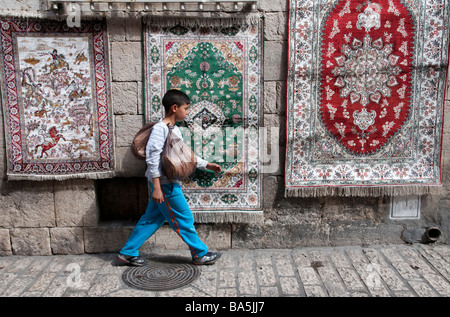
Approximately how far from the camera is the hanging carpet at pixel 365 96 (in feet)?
12.5

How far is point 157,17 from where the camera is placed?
3.75 meters

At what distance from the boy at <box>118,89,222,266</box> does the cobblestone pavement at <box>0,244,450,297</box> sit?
0.17 metres

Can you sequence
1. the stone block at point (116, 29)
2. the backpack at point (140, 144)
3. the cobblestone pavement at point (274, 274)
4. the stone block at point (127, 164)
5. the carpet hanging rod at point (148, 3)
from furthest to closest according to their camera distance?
the stone block at point (127, 164), the stone block at point (116, 29), the carpet hanging rod at point (148, 3), the backpack at point (140, 144), the cobblestone pavement at point (274, 274)

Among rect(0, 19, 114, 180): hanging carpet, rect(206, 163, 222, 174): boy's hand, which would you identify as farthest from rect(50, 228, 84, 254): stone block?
rect(206, 163, 222, 174): boy's hand

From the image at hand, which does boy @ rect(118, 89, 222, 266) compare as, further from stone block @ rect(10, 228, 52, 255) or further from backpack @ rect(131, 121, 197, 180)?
stone block @ rect(10, 228, 52, 255)

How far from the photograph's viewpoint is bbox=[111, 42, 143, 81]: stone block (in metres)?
3.81

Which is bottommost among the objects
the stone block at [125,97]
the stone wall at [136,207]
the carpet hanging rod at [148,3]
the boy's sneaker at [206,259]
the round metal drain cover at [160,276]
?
the round metal drain cover at [160,276]

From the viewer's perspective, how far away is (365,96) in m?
3.92

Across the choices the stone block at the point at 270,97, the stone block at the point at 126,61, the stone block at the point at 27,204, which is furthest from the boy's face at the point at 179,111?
the stone block at the point at 27,204

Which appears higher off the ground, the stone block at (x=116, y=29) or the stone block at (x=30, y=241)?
the stone block at (x=116, y=29)

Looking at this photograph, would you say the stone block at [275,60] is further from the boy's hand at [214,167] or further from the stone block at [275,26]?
the boy's hand at [214,167]

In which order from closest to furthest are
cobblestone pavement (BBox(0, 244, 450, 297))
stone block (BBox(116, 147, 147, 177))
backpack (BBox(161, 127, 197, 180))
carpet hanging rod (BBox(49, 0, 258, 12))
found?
cobblestone pavement (BBox(0, 244, 450, 297)) < backpack (BBox(161, 127, 197, 180)) < carpet hanging rod (BBox(49, 0, 258, 12)) < stone block (BBox(116, 147, 147, 177))

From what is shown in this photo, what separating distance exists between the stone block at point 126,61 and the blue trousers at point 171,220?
1233 millimetres

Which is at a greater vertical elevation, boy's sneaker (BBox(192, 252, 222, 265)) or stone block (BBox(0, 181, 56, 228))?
stone block (BBox(0, 181, 56, 228))
